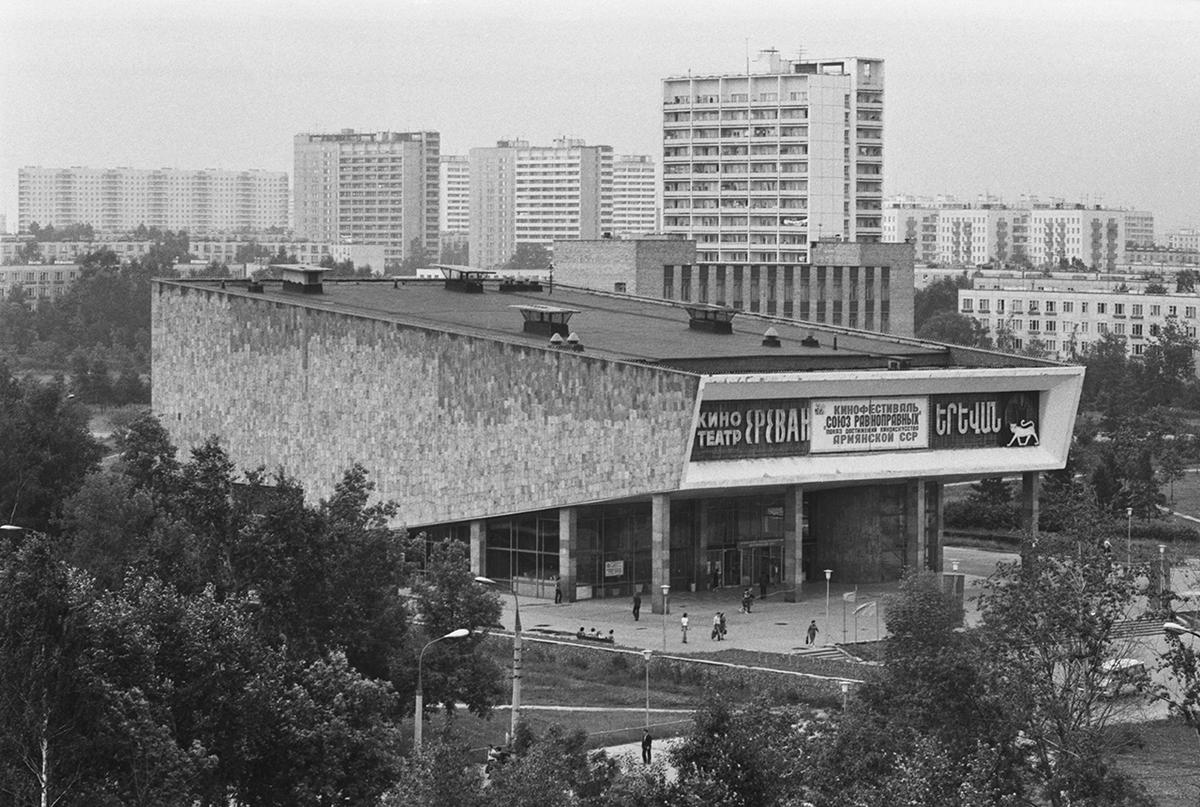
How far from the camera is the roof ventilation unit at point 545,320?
7231 cm

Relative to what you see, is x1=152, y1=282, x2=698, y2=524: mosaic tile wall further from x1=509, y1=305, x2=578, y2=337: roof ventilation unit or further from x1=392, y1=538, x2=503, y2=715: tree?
x1=392, y1=538, x2=503, y2=715: tree

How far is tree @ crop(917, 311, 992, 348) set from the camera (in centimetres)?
15462

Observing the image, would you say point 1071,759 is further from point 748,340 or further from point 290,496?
point 748,340

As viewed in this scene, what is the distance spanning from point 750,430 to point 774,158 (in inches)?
3055

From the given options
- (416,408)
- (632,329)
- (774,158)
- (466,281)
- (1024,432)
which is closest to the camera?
(1024,432)

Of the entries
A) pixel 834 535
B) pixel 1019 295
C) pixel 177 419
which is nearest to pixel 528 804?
pixel 834 535

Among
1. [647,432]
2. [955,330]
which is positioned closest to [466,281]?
[647,432]

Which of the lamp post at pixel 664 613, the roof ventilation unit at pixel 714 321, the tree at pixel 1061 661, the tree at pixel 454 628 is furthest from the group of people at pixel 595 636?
the tree at pixel 1061 661

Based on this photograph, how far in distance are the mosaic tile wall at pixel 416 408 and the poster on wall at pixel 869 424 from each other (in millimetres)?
4644

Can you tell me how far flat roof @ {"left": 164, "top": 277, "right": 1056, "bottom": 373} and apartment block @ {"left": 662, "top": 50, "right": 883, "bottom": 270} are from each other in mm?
52559

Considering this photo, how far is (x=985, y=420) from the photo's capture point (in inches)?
2781

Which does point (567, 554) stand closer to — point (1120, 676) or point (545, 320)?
point (545, 320)

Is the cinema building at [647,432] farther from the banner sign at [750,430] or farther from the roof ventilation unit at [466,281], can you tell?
the roof ventilation unit at [466,281]

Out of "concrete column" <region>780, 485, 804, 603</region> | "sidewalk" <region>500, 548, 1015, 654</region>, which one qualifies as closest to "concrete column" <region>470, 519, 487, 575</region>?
"sidewalk" <region>500, 548, 1015, 654</region>
